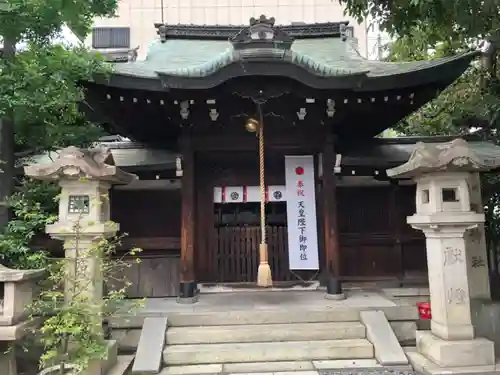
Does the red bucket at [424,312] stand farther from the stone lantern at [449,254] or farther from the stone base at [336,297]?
the stone base at [336,297]

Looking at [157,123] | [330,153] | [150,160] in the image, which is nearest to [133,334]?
[150,160]

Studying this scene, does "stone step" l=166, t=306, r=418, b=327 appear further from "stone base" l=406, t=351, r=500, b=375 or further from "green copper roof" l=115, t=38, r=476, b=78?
"green copper roof" l=115, t=38, r=476, b=78

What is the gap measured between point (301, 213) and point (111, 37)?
20.8 metres

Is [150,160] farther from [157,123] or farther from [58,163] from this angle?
[58,163]

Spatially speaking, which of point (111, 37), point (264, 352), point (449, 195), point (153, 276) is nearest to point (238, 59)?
point (449, 195)

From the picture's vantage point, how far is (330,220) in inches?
283

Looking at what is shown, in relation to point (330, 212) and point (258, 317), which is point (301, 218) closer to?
point (330, 212)

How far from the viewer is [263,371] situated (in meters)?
5.20

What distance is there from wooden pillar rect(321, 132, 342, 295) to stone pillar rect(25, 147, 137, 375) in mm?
3724

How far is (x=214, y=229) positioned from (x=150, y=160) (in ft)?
6.32

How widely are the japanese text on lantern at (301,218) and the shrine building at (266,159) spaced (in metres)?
0.02

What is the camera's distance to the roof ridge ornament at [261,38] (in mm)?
6066

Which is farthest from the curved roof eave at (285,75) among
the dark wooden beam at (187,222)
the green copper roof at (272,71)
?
the dark wooden beam at (187,222)

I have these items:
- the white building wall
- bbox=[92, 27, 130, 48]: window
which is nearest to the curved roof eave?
the white building wall
